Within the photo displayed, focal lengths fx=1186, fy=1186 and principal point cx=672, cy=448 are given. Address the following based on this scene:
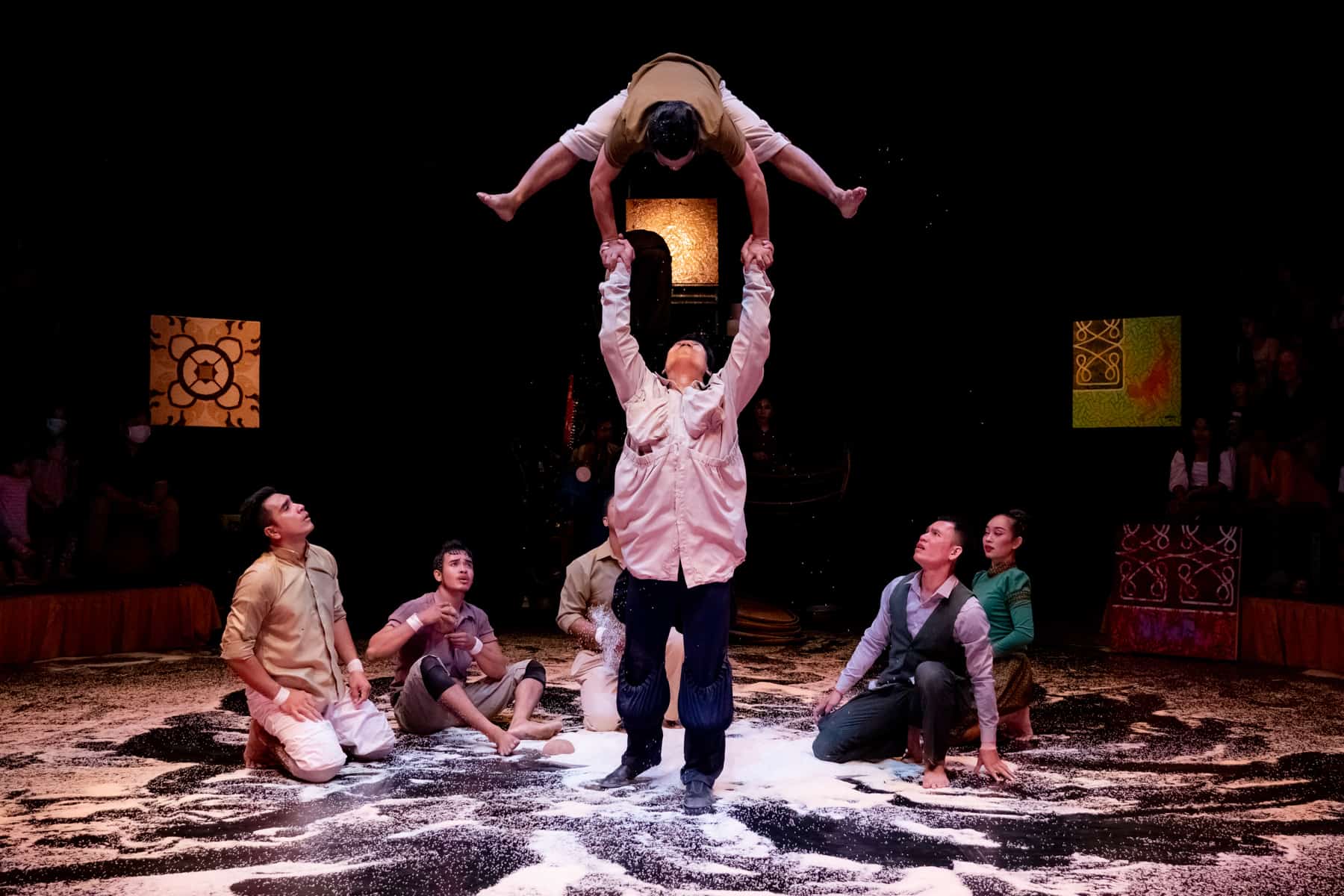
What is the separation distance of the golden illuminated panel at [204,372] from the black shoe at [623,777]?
6.85 metres

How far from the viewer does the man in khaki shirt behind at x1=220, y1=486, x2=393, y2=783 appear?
411 cm

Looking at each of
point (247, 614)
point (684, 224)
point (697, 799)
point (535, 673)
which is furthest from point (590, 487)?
point (697, 799)

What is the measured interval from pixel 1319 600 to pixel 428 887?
18.5 feet

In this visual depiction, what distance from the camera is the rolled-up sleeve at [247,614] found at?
409 cm

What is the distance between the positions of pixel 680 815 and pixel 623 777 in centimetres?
44

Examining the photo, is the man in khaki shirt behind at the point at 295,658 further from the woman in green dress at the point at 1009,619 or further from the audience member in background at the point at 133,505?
the audience member in background at the point at 133,505

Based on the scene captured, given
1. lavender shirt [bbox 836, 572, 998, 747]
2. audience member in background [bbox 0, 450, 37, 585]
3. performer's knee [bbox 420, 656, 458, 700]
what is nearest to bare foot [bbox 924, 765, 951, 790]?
lavender shirt [bbox 836, 572, 998, 747]

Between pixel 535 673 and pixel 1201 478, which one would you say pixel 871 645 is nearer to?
pixel 535 673

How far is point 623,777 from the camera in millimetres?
4039

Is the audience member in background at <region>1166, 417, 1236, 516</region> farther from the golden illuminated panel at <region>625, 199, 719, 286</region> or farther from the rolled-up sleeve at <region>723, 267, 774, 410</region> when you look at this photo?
the rolled-up sleeve at <region>723, 267, 774, 410</region>

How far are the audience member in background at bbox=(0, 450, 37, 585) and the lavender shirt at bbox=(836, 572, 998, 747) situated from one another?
561 cm

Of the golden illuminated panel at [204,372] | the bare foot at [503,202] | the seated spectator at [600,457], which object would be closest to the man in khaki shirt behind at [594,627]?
the bare foot at [503,202]

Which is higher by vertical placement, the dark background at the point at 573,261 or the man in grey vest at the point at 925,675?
the dark background at the point at 573,261

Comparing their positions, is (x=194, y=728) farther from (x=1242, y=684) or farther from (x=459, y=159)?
(x=459, y=159)
